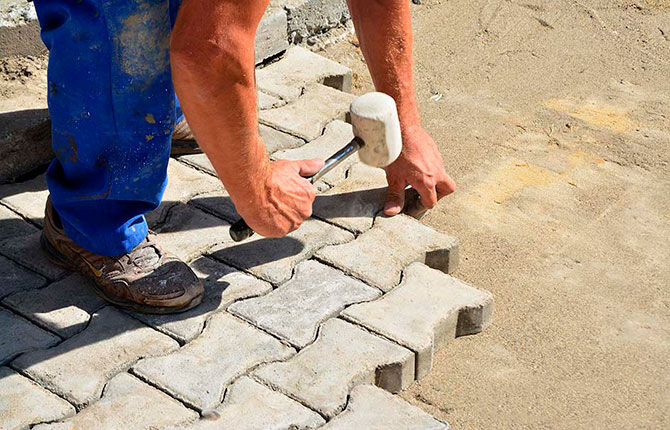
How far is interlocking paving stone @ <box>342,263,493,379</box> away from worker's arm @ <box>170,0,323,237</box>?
0.47 metres

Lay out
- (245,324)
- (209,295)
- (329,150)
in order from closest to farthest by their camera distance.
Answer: (245,324)
(209,295)
(329,150)

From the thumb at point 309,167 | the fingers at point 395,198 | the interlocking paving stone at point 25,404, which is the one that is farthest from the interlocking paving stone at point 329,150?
the interlocking paving stone at point 25,404

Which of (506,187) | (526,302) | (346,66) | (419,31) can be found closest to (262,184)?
(526,302)

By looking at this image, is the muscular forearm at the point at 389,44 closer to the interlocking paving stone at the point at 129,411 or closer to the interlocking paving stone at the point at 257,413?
the interlocking paving stone at the point at 257,413

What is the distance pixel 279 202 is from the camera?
9.57ft

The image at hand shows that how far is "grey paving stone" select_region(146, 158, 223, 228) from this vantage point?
3.53 m

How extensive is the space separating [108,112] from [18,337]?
2.37ft

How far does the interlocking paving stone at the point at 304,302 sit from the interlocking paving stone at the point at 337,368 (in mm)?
50

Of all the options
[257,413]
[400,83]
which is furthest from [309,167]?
[257,413]

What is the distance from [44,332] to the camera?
2.98 m

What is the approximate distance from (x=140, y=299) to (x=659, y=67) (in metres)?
3.03

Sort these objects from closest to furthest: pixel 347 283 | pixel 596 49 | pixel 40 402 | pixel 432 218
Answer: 1. pixel 40 402
2. pixel 347 283
3. pixel 432 218
4. pixel 596 49

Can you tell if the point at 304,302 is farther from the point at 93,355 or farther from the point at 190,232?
the point at 93,355

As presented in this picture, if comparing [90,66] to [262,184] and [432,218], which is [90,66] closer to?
[262,184]
